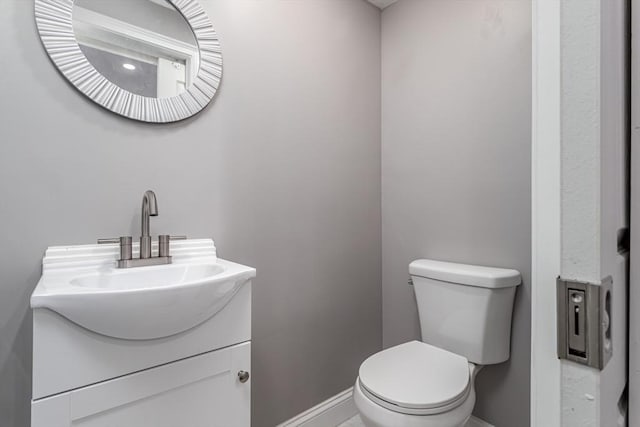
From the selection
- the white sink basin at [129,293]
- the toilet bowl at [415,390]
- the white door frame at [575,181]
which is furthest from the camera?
the toilet bowl at [415,390]

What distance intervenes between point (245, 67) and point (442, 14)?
1041mm

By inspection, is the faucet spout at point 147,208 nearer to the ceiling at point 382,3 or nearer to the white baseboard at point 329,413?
the white baseboard at point 329,413

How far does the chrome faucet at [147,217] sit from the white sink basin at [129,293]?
0.06 meters

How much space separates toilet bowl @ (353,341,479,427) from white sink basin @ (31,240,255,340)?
2.04ft

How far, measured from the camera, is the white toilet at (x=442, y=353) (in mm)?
1079

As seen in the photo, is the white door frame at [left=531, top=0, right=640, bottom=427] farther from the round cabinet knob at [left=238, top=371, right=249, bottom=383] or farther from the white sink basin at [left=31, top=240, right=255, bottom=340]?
the round cabinet knob at [left=238, top=371, right=249, bottom=383]

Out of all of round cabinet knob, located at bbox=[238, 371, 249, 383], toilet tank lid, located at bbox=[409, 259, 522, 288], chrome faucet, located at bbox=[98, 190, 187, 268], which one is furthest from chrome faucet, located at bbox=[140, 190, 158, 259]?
toilet tank lid, located at bbox=[409, 259, 522, 288]

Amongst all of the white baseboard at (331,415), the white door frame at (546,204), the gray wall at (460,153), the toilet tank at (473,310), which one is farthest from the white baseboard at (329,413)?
the white door frame at (546,204)

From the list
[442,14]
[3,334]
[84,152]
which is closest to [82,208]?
[84,152]

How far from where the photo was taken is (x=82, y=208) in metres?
1.04

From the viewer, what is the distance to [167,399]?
87 centimetres

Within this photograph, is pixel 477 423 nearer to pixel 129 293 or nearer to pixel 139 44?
pixel 129 293

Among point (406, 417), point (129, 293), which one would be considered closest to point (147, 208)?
point (129, 293)

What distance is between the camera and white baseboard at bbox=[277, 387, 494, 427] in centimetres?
153
